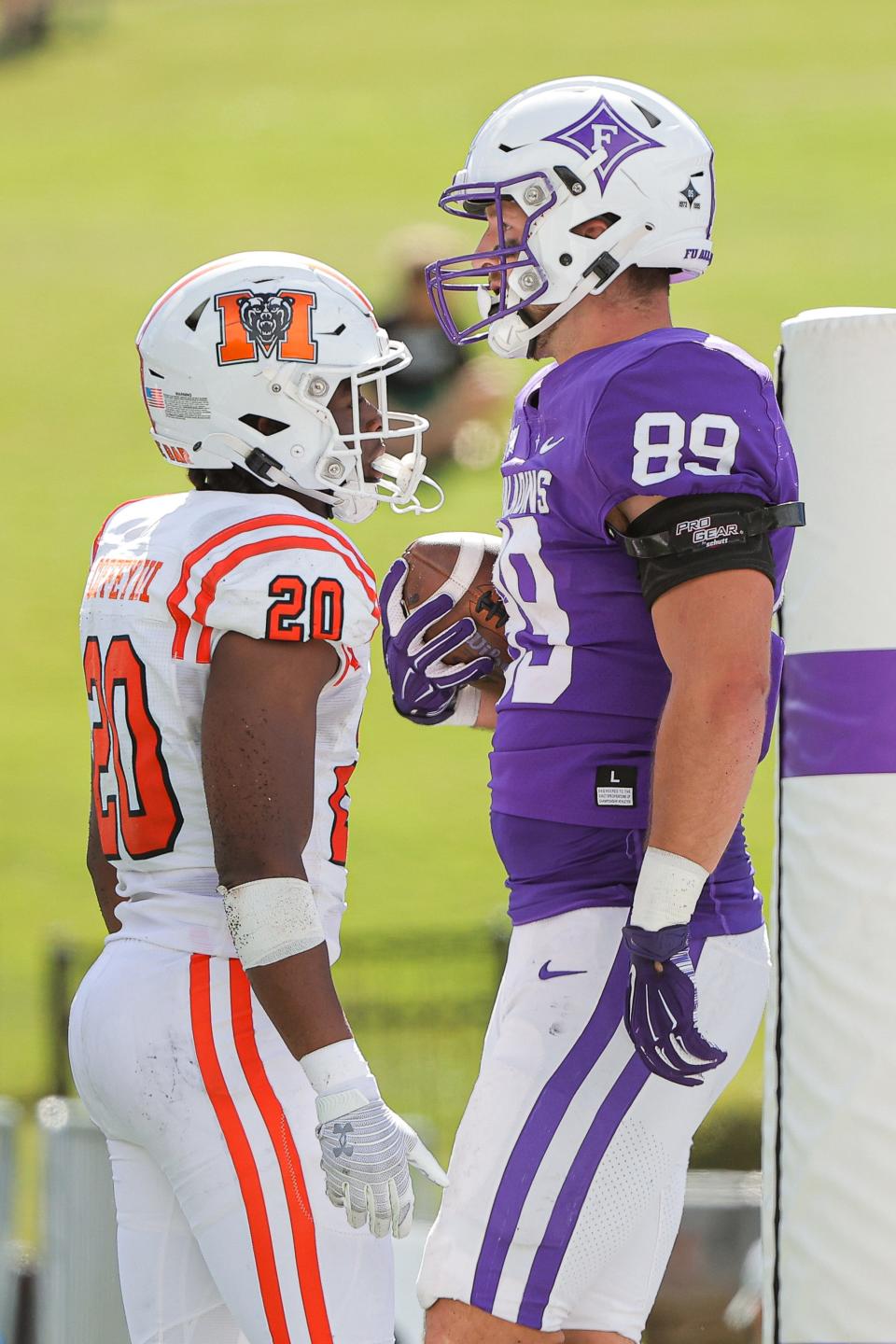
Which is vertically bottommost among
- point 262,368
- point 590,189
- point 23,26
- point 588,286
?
point 262,368

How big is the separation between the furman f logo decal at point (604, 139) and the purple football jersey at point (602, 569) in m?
0.29

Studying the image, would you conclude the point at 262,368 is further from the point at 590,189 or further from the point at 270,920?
the point at 270,920

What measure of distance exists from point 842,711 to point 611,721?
0.57 metres

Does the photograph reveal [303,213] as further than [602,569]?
Yes

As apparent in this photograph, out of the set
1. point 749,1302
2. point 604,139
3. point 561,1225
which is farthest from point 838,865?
point 749,1302

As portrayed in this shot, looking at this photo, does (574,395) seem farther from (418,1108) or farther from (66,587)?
(66,587)

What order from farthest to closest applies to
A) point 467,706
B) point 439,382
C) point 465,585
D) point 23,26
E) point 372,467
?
1. point 23,26
2. point 439,382
3. point 467,706
4. point 465,585
5. point 372,467

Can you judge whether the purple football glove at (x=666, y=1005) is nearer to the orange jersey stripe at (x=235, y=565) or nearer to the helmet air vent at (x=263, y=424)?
the orange jersey stripe at (x=235, y=565)

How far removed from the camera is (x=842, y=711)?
9.59ft

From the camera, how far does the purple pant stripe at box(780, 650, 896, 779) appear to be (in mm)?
2893

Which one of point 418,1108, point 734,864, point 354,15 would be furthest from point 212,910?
point 354,15

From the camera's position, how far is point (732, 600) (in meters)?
2.37

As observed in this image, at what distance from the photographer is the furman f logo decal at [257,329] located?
271 centimetres

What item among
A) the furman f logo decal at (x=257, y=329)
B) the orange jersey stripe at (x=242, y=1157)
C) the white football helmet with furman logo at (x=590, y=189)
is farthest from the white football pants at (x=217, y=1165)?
the white football helmet with furman logo at (x=590, y=189)
